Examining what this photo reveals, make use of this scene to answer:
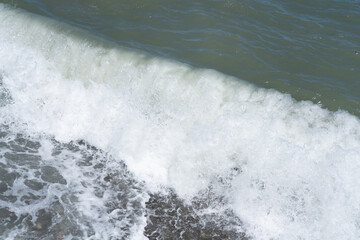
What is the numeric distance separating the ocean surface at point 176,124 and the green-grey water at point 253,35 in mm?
60

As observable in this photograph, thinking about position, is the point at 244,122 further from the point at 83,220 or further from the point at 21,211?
the point at 21,211

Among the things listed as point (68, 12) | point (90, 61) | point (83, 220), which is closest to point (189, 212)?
point (83, 220)

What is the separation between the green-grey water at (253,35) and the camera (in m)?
10.4

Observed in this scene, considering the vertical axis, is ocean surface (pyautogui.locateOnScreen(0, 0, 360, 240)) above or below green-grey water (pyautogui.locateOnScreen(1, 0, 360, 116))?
below

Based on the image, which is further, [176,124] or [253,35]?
[253,35]

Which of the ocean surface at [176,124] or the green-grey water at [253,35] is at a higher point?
the green-grey water at [253,35]

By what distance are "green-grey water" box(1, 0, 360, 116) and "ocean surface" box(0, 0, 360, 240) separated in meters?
0.06

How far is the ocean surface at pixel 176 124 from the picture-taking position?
25.8ft

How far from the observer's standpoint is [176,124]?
955 cm

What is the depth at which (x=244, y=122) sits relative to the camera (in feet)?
28.9

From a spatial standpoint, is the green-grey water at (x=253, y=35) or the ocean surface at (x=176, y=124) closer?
the ocean surface at (x=176, y=124)

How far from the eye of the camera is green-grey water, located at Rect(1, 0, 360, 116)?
10391mm

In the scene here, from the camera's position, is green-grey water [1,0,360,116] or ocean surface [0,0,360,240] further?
green-grey water [1,0,360,116]

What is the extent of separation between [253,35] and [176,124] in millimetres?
4463
